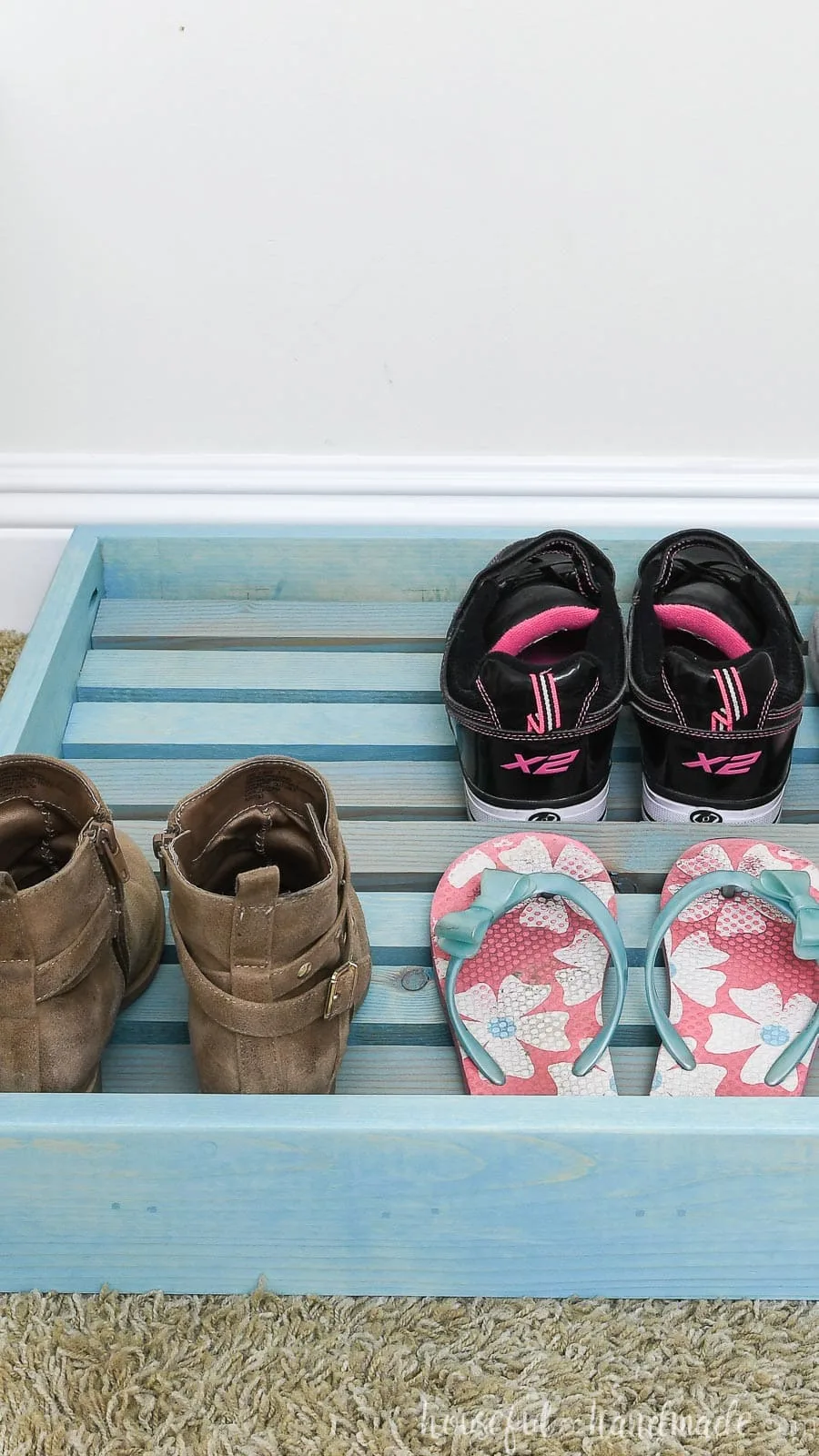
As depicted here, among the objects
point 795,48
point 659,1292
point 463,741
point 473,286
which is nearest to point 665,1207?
point 659,1292

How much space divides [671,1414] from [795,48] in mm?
1150

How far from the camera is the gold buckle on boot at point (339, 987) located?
2.14ft

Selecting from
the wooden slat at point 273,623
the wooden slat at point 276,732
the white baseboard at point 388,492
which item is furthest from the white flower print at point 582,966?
the white baseboard at point 388,492

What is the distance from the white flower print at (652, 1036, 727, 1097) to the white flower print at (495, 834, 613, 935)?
132 mm

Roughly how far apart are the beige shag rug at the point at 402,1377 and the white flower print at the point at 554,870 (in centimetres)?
27

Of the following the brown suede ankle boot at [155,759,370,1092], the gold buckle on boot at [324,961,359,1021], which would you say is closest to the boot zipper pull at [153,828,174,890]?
the brown suede ankle boot at [155,759,370,1092]

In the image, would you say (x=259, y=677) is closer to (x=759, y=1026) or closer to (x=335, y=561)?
(x=335, y=561)

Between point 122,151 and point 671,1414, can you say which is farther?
point 122,151

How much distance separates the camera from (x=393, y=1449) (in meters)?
0.60

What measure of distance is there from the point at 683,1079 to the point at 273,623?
64 cm

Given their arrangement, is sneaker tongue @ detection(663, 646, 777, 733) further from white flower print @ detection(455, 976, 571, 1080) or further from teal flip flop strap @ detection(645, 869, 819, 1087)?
white flower print @ detection(455, 976, 571, 1080)

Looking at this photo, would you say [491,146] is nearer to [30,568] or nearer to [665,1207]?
[30,568]

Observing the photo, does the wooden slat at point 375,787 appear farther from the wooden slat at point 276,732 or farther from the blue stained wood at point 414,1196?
the blue stained wood at point 414,1196

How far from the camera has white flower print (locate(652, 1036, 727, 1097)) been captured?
725mm
